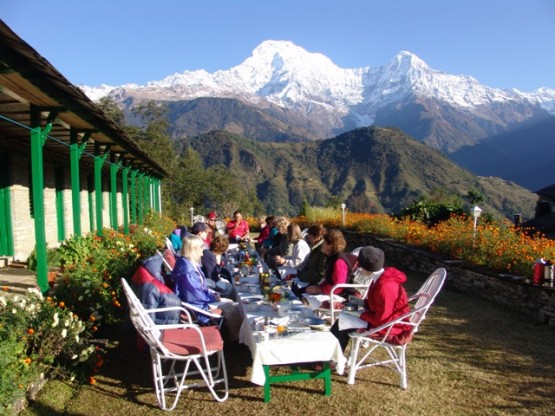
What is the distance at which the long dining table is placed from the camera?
3.55m

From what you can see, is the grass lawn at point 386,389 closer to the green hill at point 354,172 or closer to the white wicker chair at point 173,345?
the white wicker chair at point 173,345

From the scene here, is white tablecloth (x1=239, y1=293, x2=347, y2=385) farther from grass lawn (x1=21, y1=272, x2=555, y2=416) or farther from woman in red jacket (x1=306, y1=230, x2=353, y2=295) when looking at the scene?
woman in red jacket (x1=306, y1=230, x2=353, y2=295)

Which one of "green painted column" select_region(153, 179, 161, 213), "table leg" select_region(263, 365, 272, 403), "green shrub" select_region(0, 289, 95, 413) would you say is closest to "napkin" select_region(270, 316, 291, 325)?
"table leg" select_region(263, 365, 272, 403)

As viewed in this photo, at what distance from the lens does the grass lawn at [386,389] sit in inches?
144

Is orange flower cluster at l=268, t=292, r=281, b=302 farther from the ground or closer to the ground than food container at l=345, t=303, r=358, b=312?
farther from the ground

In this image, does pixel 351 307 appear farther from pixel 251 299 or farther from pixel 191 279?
pixel 191 279

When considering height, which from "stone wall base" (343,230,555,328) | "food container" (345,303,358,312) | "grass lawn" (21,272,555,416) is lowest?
"grass lawn" (21,272,555,416)

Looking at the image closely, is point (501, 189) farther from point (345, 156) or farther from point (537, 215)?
point (537, 215)

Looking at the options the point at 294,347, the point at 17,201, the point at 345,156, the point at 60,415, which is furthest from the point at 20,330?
the point at 345,156

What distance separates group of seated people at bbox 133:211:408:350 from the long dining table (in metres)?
0.41

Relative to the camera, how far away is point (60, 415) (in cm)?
351

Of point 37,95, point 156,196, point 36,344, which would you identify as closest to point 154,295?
point 36,344

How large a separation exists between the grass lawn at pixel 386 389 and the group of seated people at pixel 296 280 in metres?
0.50

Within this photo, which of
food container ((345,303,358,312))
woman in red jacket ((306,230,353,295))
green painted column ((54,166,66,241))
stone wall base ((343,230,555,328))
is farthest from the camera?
green painted column ((54,166,66,241))
